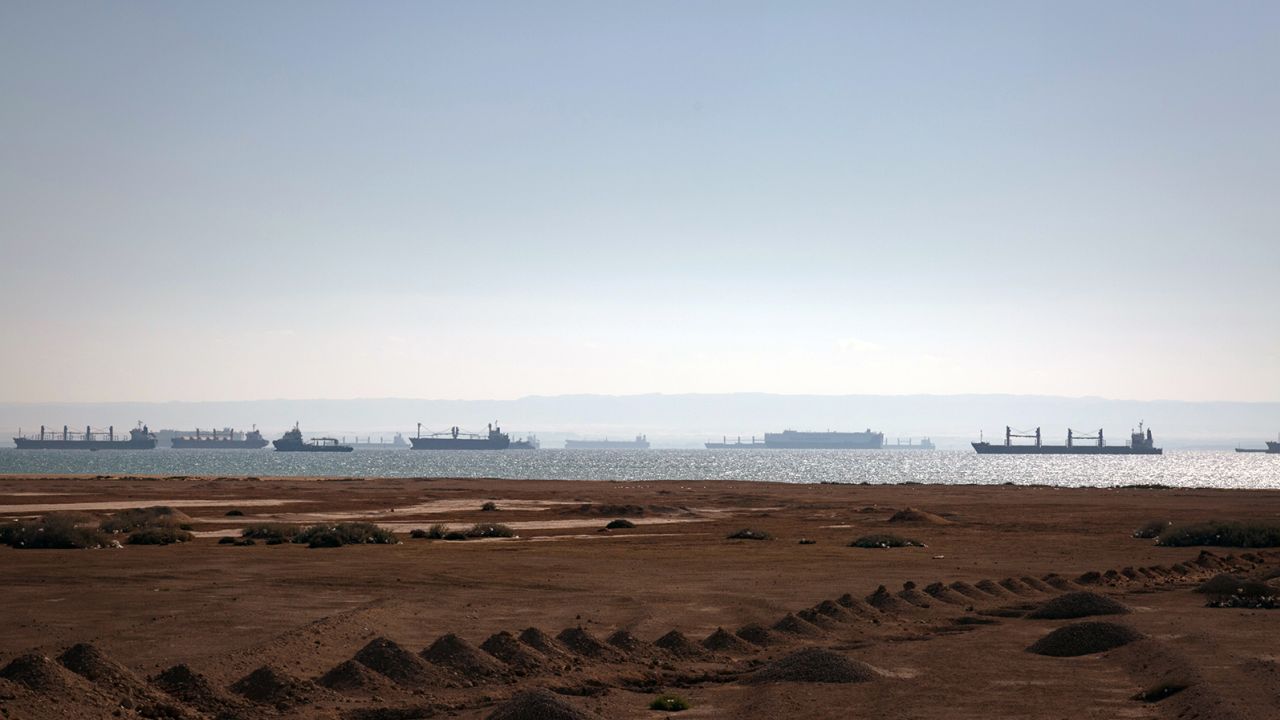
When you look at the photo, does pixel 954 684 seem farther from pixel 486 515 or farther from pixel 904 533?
pixel 486 515

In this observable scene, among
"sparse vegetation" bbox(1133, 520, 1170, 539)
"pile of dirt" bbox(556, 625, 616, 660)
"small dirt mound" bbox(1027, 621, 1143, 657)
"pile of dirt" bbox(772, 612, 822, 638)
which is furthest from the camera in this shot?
"sparse vegetation" bbox(1133, 520, 1170, 539)

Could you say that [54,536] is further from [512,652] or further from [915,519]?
[915,519]

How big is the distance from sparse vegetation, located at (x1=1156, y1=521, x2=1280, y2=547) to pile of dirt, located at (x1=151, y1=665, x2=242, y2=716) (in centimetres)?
3453

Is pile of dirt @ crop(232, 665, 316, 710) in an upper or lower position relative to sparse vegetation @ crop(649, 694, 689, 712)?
upper

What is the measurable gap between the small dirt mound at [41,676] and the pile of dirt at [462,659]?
4513 mm

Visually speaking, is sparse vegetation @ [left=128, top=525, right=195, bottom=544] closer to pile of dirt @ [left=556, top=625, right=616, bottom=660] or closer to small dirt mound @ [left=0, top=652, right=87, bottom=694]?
pile of dirt @ [left=556, top=625, right=616, bottom=660]

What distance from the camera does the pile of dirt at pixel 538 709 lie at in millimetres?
11688

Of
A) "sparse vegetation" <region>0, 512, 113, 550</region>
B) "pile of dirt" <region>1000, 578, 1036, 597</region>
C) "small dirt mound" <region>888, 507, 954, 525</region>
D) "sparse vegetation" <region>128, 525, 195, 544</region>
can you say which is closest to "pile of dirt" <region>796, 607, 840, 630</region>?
"pile of dirt" <region>1000, 578, 1036, 597</region>

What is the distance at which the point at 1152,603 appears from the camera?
22.8m

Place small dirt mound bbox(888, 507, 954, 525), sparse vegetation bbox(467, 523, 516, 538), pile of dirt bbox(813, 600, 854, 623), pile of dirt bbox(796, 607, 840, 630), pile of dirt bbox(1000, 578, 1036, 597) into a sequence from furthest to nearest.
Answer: small dirt mound bbox(888, 507, 954, 525)
sparse vegetation bbox(467, 523, 516, 538)
pile of dirt bbox(1000, 578, 1036, 597)
pile of dirt bbox(813, 600, 854, 623)
pile of dirt bbox(796, 607, 840, 630)

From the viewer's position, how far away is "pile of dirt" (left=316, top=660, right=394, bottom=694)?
1394cm

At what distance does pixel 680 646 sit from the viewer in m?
17.1

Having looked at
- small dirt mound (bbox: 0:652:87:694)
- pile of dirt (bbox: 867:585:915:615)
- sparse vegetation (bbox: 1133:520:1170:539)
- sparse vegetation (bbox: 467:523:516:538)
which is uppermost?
Result: small dirt mound (bbox: 0:652:87:694)

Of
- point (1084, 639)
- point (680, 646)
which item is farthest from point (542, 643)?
point (1084, 639)
